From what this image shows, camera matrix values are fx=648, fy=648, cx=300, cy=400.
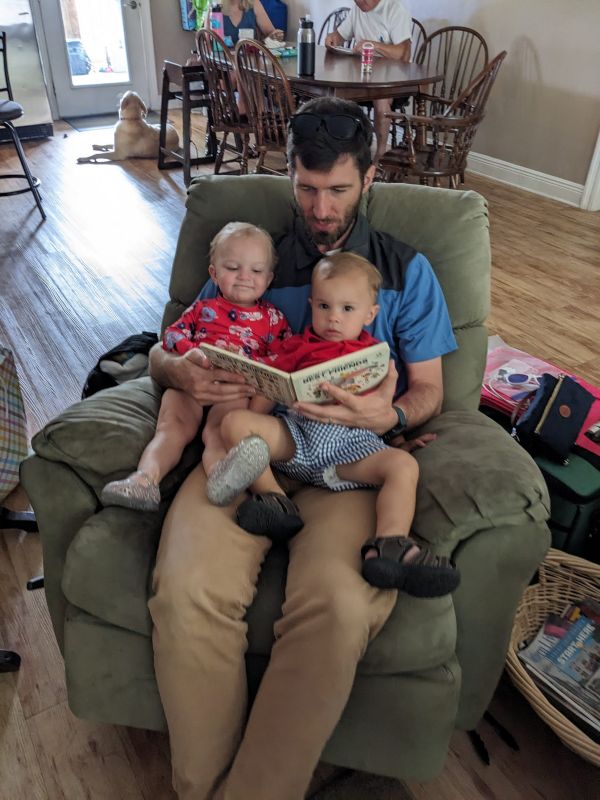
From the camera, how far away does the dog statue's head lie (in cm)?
512

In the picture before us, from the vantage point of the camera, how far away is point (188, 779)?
1.08 metres

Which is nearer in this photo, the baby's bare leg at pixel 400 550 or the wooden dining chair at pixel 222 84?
the baby's bare leg at pixel 400 550

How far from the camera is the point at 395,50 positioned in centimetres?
425

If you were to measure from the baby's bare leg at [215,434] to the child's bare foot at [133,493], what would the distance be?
13cm

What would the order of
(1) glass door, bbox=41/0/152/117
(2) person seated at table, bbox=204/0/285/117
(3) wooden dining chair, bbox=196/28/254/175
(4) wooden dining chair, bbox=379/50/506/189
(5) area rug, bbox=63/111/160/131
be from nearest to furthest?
(4) wooden dining chair, bbox=379/50/506/189 → (3) wooden dining chair, bbox=196/28/254/175 → (2) person seated at table, bbox=204/0/285/117 → (1) glass door, bbox=41/0/152/117 → (5) area rug, bbox=63/111/160/131

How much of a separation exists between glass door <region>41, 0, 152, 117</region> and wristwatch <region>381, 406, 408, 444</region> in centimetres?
638

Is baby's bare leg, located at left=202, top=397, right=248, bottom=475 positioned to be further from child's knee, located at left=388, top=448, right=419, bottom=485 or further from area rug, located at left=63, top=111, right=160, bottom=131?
area rug, located at left=63, top=111, right=160, bottom=131

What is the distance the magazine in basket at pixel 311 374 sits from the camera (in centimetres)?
127

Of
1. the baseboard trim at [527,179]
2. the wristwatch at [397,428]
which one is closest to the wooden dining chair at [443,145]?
the baseboard trim at [527,179]

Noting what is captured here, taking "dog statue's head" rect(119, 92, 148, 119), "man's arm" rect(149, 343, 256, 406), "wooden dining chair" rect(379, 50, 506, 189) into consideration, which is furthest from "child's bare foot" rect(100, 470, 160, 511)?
"dog statue's head" rect(119, 92, 148, 119)

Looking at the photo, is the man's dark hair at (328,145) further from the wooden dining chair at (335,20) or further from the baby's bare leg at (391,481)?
the wooden dining chair at (335,20)

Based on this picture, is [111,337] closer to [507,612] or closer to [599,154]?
[507,612]

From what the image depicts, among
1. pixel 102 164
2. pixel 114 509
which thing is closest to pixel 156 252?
pixel 102 164

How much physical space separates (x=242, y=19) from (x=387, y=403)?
533cm
